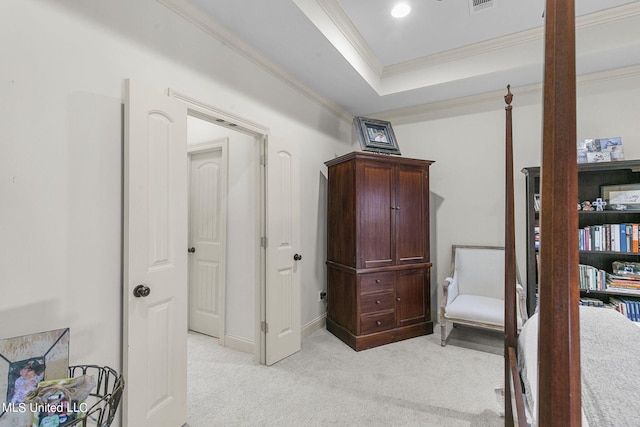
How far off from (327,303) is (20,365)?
2.72 m

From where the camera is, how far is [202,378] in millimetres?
2342

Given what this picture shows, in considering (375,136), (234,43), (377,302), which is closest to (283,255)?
(377,302)

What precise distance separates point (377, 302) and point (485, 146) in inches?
83.9

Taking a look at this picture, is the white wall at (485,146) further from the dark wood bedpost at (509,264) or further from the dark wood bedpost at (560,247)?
the dark wood bedpost at (560,247)

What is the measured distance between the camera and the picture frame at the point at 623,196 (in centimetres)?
252

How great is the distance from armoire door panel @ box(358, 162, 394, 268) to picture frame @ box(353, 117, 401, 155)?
0.26 meters

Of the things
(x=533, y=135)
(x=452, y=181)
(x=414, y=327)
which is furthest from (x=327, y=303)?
(x=533, y=135)

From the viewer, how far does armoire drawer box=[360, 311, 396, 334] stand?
2887 millimetres

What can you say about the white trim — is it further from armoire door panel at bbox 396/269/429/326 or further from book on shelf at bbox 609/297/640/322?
book on shelf at bbox 609/297/640/322

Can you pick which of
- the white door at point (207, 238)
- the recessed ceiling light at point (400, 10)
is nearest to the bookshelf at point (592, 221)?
the recessed ceiling light at point (400, 10)

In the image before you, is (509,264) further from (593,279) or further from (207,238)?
(207,238)

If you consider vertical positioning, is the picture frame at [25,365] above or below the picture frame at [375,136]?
below

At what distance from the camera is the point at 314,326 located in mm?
3299

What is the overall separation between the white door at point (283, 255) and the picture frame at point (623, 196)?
279 cm
